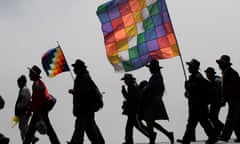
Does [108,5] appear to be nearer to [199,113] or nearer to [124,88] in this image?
[124,88]

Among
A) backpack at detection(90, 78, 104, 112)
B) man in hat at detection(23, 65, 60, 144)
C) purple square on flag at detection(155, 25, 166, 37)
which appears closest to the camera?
backpack at detection(90, 78, 104, 112)

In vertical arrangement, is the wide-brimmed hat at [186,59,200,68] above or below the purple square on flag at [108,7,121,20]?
below

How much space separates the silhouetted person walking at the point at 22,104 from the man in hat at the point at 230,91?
16.2ft

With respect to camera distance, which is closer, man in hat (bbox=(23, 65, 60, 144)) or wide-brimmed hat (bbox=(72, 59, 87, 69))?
wide-brimmed hat (bbox=(72, 59, 87, 69))

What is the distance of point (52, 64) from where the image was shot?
20.9 meters

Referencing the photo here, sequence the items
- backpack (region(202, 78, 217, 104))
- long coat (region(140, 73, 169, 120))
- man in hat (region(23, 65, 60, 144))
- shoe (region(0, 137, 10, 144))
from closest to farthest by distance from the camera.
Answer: shoe (region(0, 137, 10, 144)) < backpack (region(202, 78, 217, 104)) < long coat (region(140, 73, 169, 120)) < man in hat (region(23, 65, 60, 144))

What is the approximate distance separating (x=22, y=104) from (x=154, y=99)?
148 inches

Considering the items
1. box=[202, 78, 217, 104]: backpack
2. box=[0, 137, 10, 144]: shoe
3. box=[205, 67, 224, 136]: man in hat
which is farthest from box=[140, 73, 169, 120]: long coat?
box=[0, 137, 10, 144]: shoe

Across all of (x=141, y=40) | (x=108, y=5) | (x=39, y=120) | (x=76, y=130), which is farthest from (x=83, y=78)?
(x=108, y=5)

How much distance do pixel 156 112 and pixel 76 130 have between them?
6.11ft

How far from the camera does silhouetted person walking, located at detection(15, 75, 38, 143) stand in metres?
17.0

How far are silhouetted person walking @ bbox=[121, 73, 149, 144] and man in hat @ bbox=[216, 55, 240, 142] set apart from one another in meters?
2.14

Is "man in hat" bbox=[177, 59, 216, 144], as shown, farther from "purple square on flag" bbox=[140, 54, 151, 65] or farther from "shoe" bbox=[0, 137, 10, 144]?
"shoe" bbox=[0, 137, 10, 144]

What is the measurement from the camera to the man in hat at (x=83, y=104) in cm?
1435
